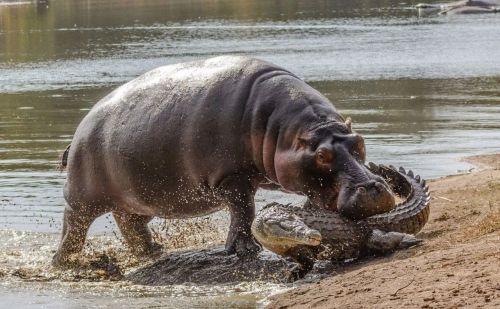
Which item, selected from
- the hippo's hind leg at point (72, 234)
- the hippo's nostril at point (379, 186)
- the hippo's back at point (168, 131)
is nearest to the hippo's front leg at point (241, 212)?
the hippo's back at point (168, 131)

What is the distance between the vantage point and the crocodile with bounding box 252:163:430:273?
6867mm

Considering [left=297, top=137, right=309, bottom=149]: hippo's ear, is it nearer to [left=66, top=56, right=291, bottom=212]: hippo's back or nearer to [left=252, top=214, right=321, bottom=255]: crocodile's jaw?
[left=66, top=56, right=291, bottom=212]: hippo's back

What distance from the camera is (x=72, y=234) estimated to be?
29.6 feet

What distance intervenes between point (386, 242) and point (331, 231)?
40cm

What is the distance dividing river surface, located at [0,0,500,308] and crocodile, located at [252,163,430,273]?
392 millimetres

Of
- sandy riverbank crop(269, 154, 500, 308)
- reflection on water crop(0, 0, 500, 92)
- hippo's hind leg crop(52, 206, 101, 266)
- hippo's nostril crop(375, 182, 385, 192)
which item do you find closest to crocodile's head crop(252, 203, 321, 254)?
sandy riverbank crop(269, 154, 500, 308)

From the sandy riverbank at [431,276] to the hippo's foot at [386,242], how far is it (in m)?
0.10

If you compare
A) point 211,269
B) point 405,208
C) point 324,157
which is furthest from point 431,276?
point 211,269

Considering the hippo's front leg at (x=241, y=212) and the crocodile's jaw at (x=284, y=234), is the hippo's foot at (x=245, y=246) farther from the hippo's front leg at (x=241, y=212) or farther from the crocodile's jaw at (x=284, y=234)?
the crocodile's jaw at (x=284, y=234)

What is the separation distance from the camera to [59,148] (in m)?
16.6

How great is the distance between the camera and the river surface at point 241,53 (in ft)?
34.3

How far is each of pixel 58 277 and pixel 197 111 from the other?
181 cm

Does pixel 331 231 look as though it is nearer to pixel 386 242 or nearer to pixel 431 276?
pixel 386 242

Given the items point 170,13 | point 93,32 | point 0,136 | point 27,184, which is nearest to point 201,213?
point 27,184
